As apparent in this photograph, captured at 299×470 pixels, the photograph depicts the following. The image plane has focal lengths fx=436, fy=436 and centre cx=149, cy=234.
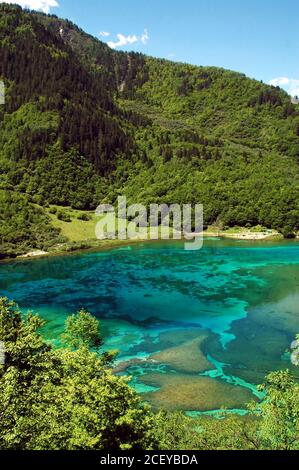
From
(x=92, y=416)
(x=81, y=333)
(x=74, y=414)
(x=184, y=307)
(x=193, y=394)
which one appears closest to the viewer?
(x=92, y=416)

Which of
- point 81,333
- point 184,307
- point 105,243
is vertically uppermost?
point 81,333

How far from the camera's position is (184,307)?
9494cm

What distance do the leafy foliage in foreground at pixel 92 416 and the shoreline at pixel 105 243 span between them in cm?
12263

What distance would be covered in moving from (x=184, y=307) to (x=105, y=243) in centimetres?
8668

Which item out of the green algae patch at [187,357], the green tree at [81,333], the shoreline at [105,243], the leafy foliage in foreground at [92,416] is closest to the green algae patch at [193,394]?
the green algae patch at [187,357]

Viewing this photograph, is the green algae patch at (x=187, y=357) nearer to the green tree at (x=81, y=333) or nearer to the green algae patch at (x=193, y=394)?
the green algae patch at (x=193, y=394)

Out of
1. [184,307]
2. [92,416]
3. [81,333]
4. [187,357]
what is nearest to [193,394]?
[187,357]

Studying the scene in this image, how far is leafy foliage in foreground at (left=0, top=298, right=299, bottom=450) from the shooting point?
28250 mm

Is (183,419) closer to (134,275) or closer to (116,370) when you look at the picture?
(116,370)

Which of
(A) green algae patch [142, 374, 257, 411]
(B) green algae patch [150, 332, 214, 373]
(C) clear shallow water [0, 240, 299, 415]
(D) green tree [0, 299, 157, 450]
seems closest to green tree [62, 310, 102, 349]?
(C) clear shallow water [0, 240, 299, 415]

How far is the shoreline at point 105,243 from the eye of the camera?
524 feet

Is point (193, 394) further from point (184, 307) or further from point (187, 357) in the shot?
point (184, 307)

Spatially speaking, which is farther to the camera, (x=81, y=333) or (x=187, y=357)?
(x=187, y=357)

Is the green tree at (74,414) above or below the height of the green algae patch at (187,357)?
above
